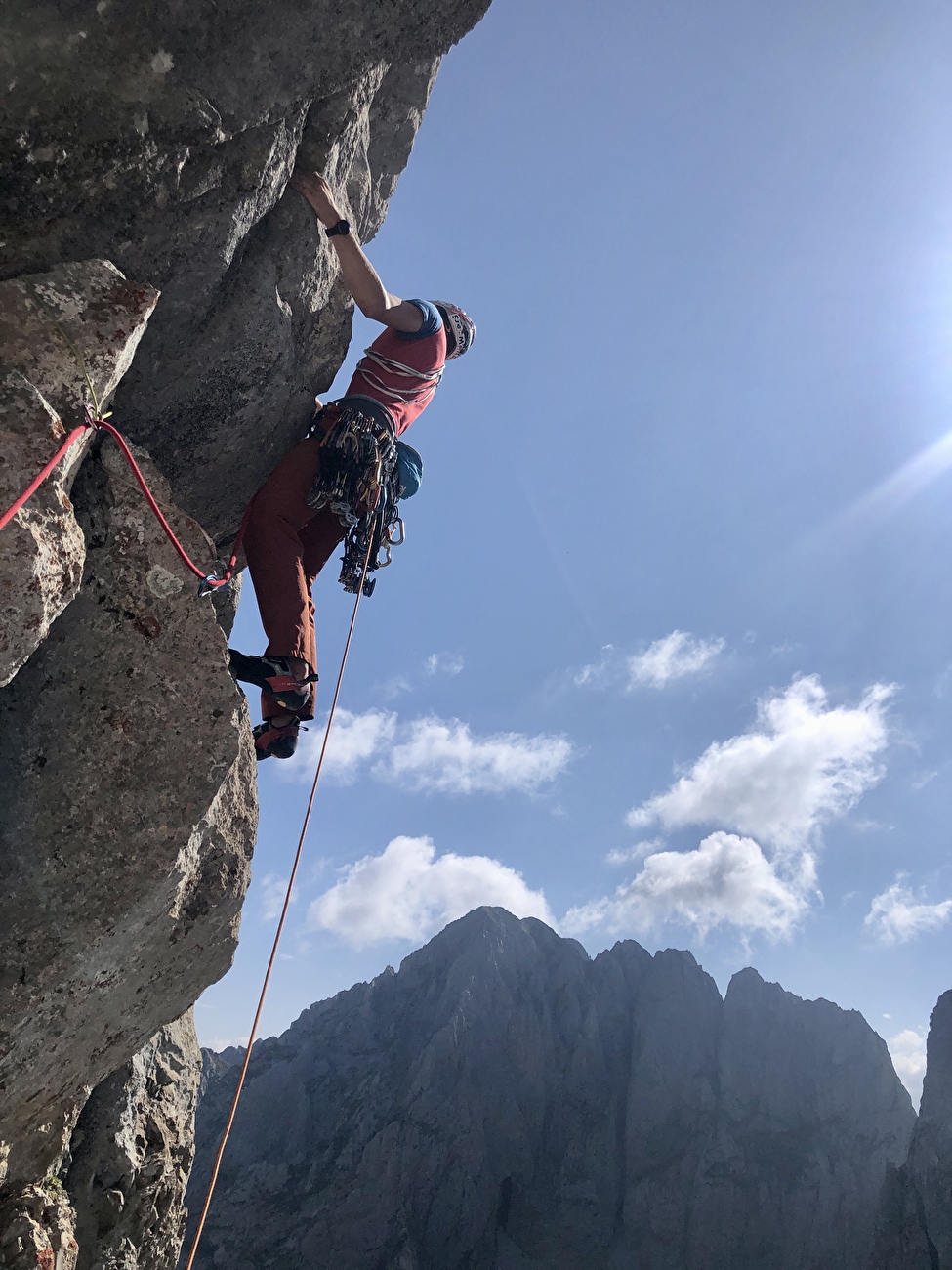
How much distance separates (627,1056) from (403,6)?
73.0m

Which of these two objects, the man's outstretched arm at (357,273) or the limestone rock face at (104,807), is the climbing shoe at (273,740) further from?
the man's outstretched arm at (357,273)

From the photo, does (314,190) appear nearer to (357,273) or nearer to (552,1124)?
(357,273)

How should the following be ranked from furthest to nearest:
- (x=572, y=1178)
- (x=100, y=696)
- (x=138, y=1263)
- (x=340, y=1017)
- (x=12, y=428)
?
1. (x=340, y=1017)
2. (x=572, y=1178)
3. (x=138, y=1263)
4. (x=100, y=696)
5. (x=12, y=428)

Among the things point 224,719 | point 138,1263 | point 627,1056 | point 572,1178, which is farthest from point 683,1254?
point 224,719

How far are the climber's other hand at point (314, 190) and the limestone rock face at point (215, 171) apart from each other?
0.08m

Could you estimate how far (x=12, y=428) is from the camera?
3.36 meters

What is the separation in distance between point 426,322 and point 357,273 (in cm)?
74

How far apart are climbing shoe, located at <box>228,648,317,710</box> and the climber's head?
3482 mm

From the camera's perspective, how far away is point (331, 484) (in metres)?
5.76

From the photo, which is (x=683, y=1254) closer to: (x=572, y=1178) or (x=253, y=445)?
(x=572, y=1178)

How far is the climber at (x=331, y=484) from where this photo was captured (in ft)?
17.7

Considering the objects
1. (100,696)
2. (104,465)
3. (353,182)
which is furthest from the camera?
(353,182)

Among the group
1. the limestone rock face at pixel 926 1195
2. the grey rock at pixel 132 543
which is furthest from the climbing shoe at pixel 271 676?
the limestone rock face at pixel 926 1195

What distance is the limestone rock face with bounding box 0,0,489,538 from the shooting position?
11.8 ft
